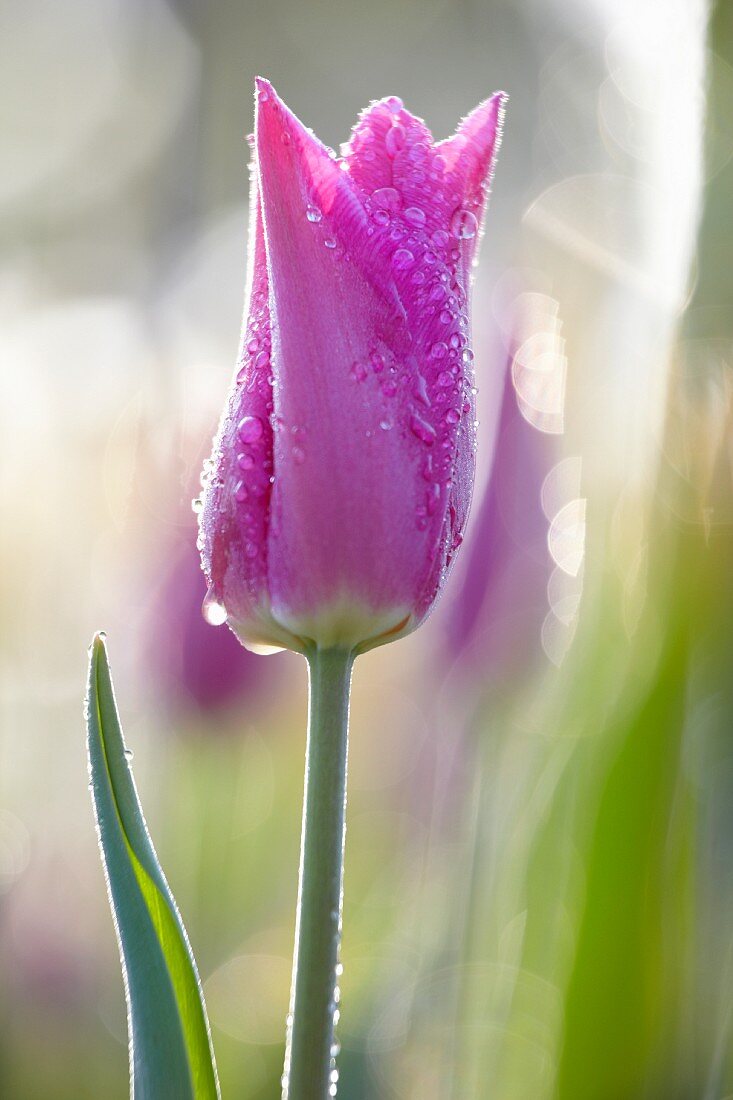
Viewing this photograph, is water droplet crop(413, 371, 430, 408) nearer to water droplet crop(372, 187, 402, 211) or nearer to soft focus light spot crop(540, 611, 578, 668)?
water droplet crop(372, 187, 402, 211)

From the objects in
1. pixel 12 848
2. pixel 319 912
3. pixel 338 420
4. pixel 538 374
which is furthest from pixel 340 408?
pixel 12 848

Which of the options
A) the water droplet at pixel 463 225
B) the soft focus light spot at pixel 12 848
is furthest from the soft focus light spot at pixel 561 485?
the soft focus light spot at pixel 12 848

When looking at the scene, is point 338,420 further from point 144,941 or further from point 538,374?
point 538,374

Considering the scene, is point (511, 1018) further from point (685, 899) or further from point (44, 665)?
point (44, 665)

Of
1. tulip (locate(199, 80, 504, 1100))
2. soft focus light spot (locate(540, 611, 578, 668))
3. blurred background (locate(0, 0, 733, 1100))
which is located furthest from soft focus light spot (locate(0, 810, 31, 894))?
tulip (locate(199, 80, 504, 1100))

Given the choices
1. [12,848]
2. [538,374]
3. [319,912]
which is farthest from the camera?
[12,848]

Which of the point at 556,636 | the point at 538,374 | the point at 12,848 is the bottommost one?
the point at 12,848

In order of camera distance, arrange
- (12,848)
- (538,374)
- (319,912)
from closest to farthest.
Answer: (319,912) → (538,374) → (12,848)
